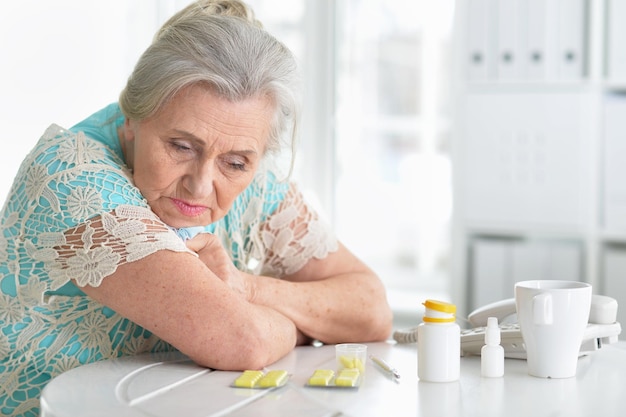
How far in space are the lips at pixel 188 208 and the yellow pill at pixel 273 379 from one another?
1.17ft

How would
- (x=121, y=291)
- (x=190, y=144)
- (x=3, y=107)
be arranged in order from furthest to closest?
(x=3, y=107) → (x=190, y=144) → (x=121, y=291)

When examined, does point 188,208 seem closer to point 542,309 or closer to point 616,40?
point 542,309

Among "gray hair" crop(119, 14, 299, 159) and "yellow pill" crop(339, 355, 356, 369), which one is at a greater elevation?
"gray hair" crop(119, 14, 299, 159)

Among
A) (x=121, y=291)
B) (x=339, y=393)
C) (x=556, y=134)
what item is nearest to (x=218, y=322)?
(x=121, y=291)

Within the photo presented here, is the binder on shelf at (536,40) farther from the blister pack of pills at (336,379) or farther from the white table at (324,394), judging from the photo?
the blister pack of pills at (336,379)

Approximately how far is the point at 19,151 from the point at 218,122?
130cm

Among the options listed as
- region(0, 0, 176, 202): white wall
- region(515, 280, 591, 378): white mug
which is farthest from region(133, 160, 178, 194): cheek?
region(0, 0, 176, 202): white wall

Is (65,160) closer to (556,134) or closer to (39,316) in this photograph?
(39,316)

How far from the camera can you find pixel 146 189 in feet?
4.83

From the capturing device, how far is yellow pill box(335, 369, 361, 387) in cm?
120

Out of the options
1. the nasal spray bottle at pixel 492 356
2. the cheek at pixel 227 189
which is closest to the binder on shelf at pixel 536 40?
the cheek at pixel 227 189

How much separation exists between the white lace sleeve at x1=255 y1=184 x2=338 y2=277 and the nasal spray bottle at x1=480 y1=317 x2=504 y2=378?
1.77 feet

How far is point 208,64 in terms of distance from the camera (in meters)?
1.41

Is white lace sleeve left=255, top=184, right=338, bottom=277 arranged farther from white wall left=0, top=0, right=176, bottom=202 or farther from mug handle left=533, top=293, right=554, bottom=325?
white wall left=0, top=0, right=176, bottom=202
